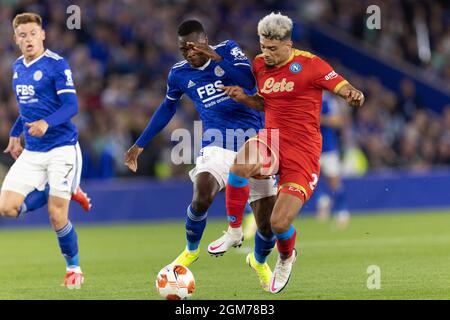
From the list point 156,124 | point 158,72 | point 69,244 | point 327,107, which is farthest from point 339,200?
point 69,244

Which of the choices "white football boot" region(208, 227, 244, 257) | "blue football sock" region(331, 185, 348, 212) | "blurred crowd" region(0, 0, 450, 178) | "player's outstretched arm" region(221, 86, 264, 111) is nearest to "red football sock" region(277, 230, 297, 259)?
"white football boot" region(208, 227, 244, 257)

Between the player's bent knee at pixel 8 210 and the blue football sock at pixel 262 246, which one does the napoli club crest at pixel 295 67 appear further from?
the player's bent knee at pixel 8 210

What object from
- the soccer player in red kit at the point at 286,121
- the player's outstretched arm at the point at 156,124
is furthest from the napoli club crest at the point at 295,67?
the player's outstretched arm at the point at 156,124

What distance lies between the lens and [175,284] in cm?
903

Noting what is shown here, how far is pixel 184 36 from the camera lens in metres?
9.70

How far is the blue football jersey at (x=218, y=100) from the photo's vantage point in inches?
392

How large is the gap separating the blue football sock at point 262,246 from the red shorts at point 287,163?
0.82 m

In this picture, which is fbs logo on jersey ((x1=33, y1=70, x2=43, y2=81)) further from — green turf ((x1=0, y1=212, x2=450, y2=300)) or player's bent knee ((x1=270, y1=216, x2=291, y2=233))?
player's bent knee ((x1=270, y1=216, x2=291, y2=233))

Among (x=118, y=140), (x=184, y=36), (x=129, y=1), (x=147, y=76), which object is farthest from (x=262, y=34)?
(x=129, y=1)

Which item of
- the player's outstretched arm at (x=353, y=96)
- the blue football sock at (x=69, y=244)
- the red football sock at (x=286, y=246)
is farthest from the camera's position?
the blue football sock at (x=69, y=244)

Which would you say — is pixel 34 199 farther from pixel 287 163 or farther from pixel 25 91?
pixel 287 163

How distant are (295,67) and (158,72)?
42.2 ft
